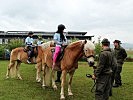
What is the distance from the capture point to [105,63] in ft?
28.2

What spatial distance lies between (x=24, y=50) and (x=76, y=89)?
168 inches

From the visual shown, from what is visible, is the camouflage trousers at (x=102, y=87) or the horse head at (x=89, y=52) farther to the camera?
the horse head at (x=89, y=52)

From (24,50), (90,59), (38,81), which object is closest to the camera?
(90,59)

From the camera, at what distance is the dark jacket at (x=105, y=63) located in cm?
850

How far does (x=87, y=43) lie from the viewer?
10.6 m

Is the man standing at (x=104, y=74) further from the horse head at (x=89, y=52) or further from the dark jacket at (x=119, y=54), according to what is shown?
the dark jacket at (x=119, y=54)

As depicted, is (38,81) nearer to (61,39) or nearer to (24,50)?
(24,50)

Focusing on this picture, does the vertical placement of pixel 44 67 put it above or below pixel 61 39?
below

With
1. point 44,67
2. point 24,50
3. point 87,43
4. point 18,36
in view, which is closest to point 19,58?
point 24,50

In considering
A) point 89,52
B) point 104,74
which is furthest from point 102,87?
Result: point 89,52

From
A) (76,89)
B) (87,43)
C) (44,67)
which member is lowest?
(76,89)

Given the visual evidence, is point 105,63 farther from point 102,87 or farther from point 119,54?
point 119,54

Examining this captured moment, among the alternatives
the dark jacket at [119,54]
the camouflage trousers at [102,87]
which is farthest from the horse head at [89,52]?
the dark jacket at [119,54]

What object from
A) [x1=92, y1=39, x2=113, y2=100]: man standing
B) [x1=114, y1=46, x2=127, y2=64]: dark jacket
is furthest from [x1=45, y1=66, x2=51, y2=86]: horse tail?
[x1=92, y1=39, x2=113, y2=100]: man standing
